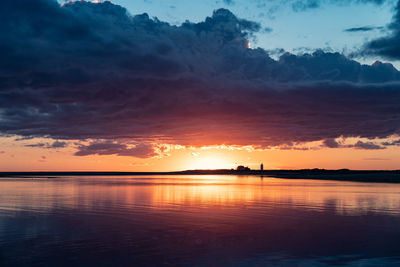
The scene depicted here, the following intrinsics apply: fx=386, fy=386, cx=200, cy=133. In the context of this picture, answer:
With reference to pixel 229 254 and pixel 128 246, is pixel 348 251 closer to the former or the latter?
pixel 229 254

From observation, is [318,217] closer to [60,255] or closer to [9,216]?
[60,255]

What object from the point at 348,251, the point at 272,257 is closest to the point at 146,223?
the point at 272,257

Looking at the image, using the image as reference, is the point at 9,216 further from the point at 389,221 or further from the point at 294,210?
the point at 389,221

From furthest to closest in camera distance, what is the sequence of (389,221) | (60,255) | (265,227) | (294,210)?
(294,210) < (389,221) < (265,227) < (60,255)

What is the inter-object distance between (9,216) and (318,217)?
2501cm

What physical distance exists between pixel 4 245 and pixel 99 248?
16.5 ft

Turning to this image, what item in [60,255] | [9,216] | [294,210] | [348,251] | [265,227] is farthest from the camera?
[294,210]

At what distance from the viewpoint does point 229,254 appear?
18250 mm

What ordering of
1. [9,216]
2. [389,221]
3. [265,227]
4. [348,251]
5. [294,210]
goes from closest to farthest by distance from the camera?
[348,251], [265,227], [389,221], [9,216], [294,210]

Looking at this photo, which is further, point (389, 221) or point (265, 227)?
point (389, 221)

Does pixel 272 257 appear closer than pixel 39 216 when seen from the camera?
Yes

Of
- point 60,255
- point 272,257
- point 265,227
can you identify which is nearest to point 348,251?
point 272,257

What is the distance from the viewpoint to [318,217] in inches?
1235

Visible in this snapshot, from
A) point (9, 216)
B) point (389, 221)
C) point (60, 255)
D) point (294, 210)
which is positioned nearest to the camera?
point (60, 255)
